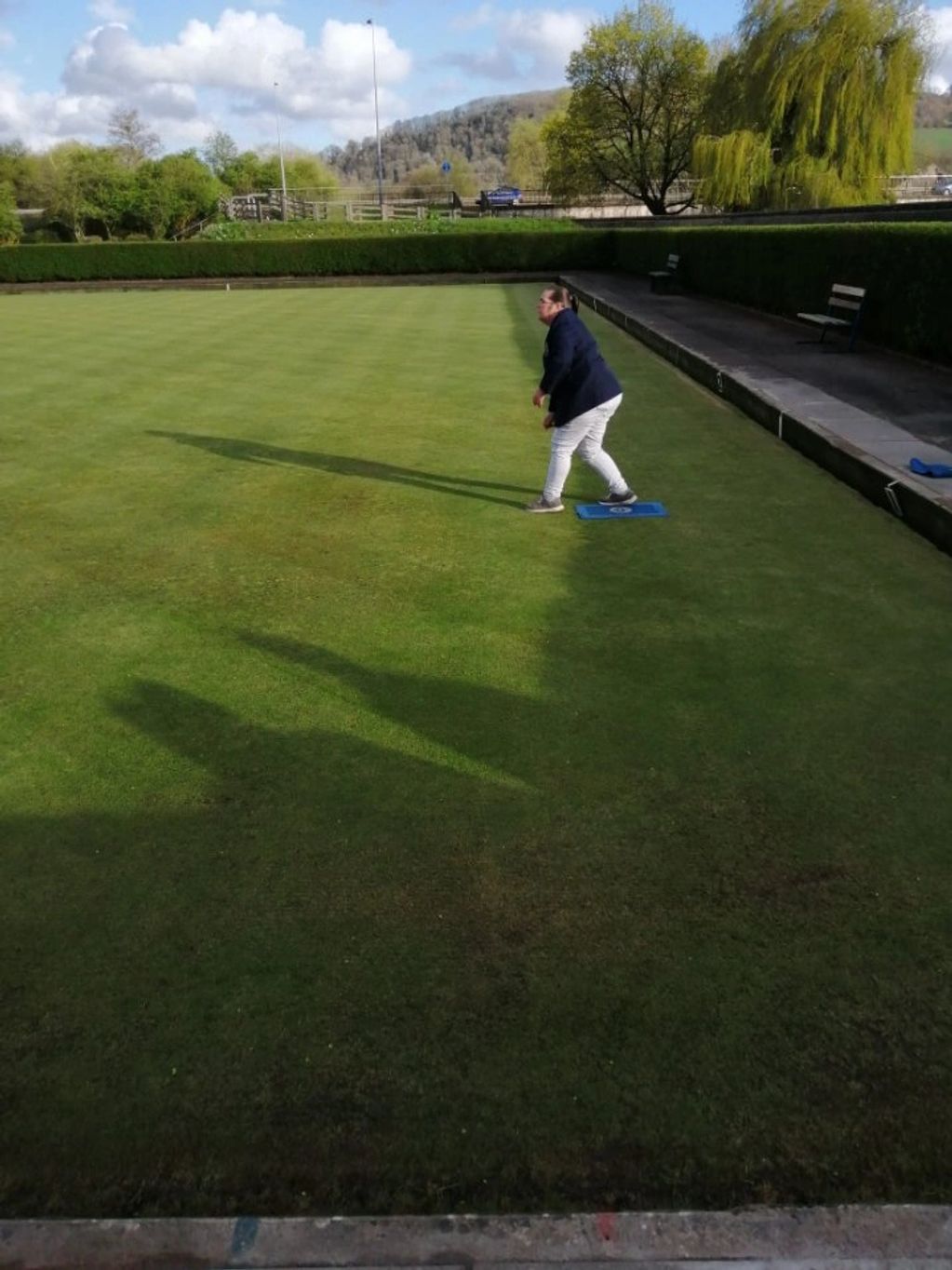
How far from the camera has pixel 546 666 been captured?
4461 mm

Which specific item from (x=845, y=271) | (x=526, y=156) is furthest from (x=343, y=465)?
(x=526, y=156)

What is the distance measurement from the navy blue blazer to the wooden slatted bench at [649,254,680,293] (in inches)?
758

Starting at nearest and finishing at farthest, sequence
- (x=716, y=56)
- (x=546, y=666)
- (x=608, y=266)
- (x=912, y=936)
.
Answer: (x=912, y=936)
(x=546, y=666)
(x=608, y=266)
(x=716, y=56)

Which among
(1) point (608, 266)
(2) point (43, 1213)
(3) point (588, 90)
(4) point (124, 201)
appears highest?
(3) point (588, 90)

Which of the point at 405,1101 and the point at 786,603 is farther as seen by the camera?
the point at 786,603

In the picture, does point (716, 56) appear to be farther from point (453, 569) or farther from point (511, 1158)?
point (511, 1158)

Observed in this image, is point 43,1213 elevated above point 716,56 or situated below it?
below

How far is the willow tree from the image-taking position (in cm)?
3178

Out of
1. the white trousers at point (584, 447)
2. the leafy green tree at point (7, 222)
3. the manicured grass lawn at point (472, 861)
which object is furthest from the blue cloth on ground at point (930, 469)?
the leafy green tree at point (7, 222)

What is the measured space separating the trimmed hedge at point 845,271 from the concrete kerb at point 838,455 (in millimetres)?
2660

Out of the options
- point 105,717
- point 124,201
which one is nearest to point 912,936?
point 105,717

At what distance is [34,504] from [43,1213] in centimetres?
623

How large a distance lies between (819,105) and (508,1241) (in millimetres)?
38396

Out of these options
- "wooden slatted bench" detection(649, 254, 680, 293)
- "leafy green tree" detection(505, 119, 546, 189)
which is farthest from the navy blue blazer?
"leafy green tree" detection(505, 119, 546, 189)
